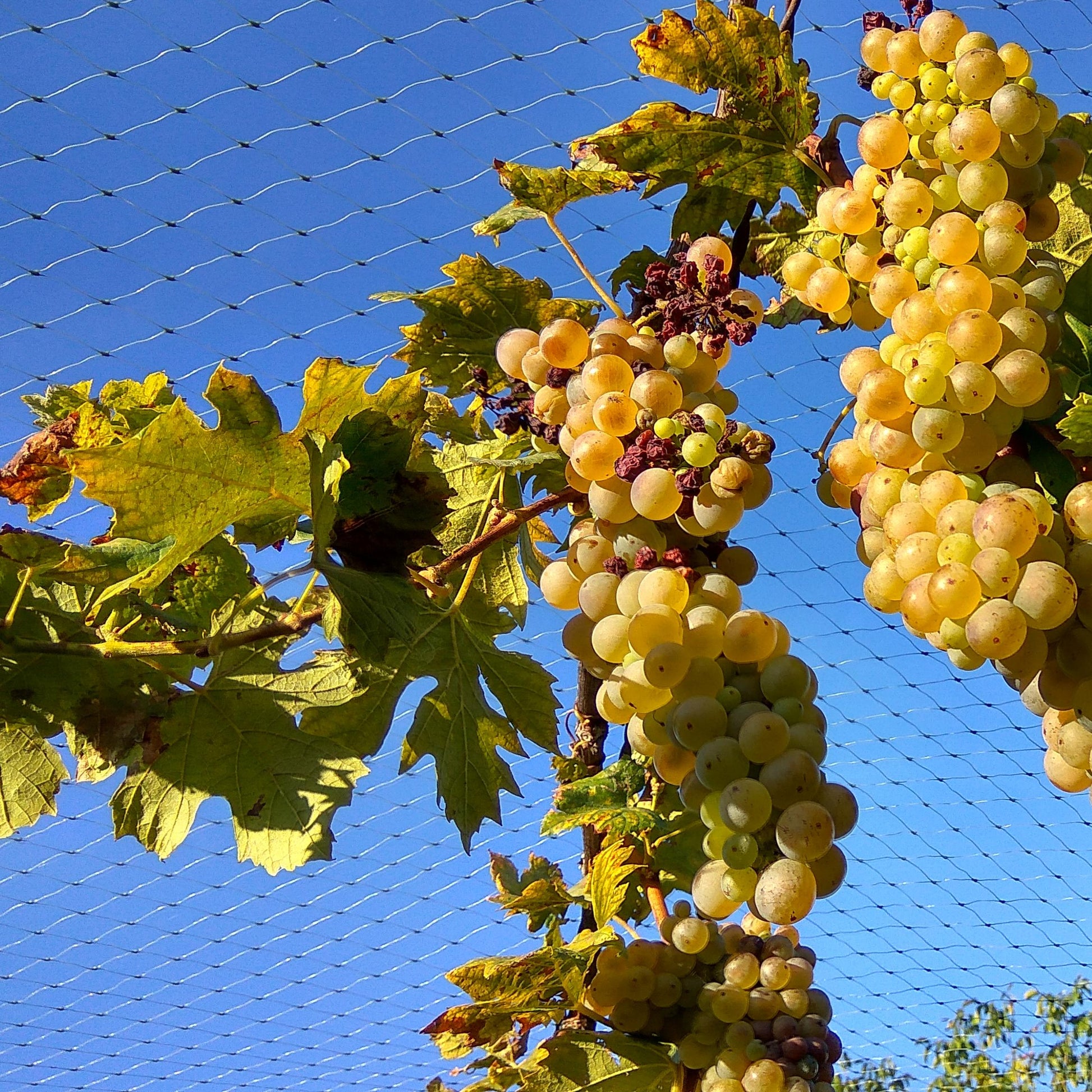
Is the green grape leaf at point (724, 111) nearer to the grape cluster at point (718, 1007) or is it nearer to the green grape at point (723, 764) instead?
the green grape at point (723, 764)

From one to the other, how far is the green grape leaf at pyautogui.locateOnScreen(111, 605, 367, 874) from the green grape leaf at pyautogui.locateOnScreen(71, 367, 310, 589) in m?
0.16

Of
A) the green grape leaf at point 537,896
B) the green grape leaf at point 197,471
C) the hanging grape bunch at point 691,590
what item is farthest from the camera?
the green grape leaf at point 537,896

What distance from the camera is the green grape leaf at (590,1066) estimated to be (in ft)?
3.48

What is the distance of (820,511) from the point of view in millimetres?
2809

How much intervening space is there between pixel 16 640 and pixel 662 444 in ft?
2.12

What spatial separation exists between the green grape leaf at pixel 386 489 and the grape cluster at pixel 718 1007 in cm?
47

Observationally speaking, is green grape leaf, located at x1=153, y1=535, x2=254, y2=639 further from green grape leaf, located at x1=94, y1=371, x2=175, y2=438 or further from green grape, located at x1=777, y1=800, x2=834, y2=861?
green grape, located at x1=777, y1=800, x2=834, y2=861

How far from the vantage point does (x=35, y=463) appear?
114 cm

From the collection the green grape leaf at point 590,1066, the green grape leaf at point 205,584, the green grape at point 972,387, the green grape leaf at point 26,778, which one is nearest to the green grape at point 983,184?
the green grape at point 972,387

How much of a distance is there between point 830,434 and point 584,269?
11.1 inches

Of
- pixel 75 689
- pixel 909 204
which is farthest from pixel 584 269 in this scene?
pixel 75 689

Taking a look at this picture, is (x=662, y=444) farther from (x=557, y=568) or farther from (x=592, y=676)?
(x=592, y=676)

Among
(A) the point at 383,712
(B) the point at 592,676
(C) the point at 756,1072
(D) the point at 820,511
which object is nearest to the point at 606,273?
(D) the point at 820,511

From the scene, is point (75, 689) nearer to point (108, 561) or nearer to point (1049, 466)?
point (108, 561)
